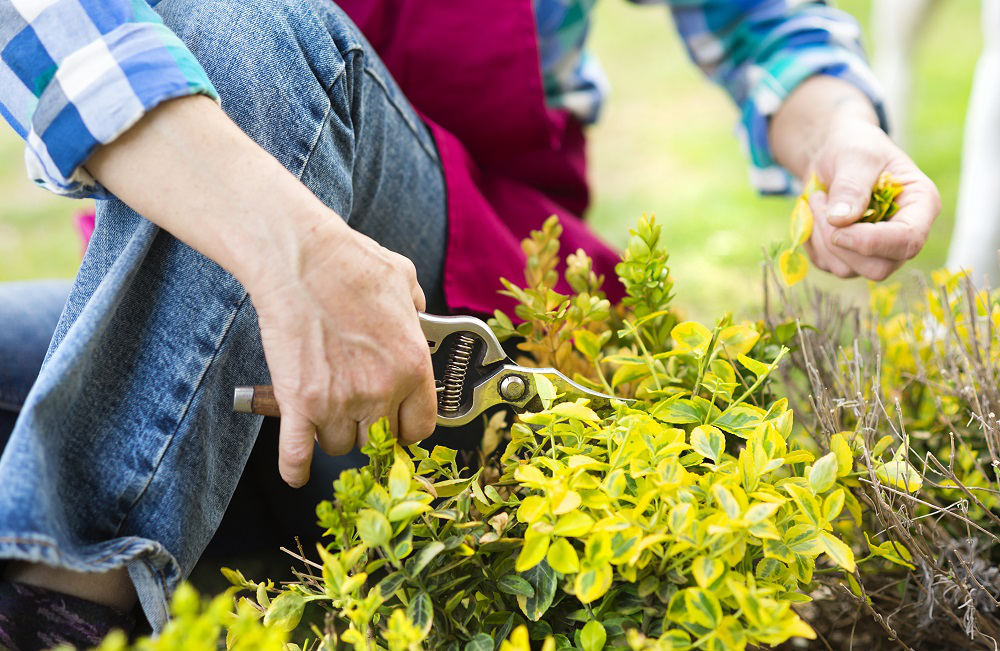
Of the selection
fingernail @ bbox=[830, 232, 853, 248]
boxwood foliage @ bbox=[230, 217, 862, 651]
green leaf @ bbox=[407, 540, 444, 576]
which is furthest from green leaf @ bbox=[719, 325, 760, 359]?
green leaf @ bbox=[407, 540, 444, 576]

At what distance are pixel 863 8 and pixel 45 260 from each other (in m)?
4.09

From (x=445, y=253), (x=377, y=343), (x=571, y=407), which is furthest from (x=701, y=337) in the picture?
(x=445, y=253)

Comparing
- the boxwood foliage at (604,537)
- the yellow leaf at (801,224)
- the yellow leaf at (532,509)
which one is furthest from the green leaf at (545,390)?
the yellow leaf at (801,224)

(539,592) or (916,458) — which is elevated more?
(539,592)

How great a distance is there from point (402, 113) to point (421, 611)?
58 cm

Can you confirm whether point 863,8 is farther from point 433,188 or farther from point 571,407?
point 571,407

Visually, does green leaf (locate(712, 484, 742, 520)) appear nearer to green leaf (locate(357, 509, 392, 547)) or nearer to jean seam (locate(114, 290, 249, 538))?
green leaf (locate(357, 509, 392, 547))

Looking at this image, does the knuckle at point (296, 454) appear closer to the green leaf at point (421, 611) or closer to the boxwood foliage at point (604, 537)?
the boxwood foliage at point (604, 537)

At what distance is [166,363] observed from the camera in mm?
690

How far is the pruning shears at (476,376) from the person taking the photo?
2.38ft

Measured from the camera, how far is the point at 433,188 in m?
0.99

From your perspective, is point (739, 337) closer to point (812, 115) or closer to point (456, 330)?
point (456, 330)

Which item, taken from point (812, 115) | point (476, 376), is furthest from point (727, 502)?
point (812, 115)

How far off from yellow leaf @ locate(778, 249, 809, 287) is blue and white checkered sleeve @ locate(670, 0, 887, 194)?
1.29ft
